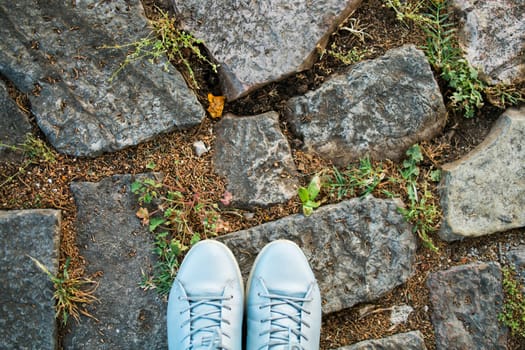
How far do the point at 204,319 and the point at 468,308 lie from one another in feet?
3.93

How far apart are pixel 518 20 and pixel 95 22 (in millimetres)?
1925

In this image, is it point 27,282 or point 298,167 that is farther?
point 298,167

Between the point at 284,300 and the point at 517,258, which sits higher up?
the point at 517,258

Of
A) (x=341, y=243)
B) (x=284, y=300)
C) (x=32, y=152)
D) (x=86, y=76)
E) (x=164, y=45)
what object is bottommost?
(x=284, y=300)

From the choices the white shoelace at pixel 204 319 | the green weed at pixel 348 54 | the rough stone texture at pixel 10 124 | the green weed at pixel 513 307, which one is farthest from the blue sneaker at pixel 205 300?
the green weed at pixel 513 307

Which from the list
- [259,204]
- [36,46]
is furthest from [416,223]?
[36,46]

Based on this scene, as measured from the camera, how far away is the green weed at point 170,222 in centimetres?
225

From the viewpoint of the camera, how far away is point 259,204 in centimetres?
228

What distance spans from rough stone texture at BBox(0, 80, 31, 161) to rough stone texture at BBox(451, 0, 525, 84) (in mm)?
2035

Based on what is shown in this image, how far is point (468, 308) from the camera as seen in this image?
231cm

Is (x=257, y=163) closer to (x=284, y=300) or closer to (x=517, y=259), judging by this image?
(x=284, y=300)

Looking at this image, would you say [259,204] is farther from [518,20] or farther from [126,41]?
[518,20]

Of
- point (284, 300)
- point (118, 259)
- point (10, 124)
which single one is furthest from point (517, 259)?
point (10, 124)

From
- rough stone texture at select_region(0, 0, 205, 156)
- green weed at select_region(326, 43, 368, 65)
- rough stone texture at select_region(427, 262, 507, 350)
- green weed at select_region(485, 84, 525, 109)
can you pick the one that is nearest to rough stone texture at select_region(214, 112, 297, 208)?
rough stone texture at select_region(0, 0, 205, 156)
